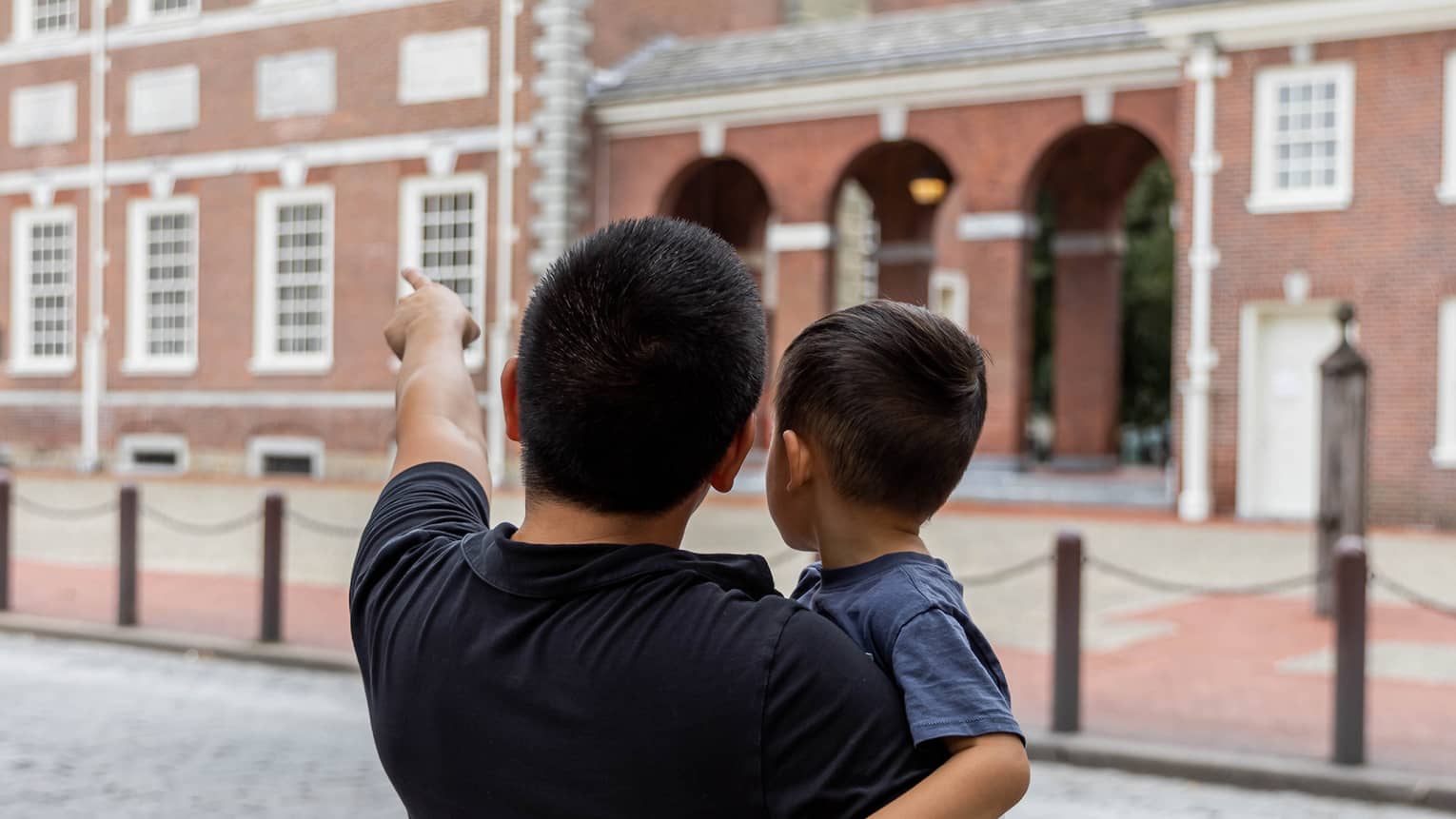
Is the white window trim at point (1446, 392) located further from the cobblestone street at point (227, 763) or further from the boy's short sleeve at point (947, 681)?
the boy's short sleeve at point (947, 681)

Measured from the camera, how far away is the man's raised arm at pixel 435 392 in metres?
1.83

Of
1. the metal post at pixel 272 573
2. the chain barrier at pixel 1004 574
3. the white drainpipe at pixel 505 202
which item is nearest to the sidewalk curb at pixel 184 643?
the metal post at pixel 272 573

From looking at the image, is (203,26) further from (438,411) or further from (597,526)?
(597,526)

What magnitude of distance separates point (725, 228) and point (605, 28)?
3836mm

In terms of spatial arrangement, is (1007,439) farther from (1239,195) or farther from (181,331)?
(181,331)

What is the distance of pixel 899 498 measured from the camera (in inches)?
67.7

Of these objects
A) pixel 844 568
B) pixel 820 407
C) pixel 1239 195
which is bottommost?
pixel 844 568

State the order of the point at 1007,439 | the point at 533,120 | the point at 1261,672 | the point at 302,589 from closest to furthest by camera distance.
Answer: the point at 1261,672 < the point at 302,589 < the point at 1007,439 < the point at 533,120

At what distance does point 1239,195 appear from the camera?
60.2 feet

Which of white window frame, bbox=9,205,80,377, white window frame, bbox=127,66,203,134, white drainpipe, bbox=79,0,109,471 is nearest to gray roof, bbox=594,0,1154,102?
white window frame, bbox=127,66,203,134

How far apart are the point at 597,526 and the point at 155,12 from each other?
27409 millimetres

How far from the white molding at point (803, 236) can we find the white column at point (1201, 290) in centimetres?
535

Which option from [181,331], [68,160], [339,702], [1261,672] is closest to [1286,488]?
[1261,672]

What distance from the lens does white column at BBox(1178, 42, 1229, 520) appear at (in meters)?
18.3
